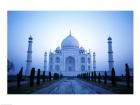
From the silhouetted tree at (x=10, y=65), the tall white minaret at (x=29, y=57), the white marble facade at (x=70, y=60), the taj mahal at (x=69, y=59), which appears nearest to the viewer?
the silhouetted tree at (x=10, y=65)

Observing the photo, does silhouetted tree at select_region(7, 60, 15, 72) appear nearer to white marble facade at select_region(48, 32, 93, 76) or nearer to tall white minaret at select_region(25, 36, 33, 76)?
tall white minaret at select_region(25, 36, 33, 76)

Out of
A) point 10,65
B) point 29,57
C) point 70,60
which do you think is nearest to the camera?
point 10,65

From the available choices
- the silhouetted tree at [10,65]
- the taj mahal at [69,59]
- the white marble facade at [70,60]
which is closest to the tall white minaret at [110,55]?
the taj mahal at [69,59]

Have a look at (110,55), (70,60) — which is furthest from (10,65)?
(70,60)

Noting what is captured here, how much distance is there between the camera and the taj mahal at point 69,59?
7.89 metres


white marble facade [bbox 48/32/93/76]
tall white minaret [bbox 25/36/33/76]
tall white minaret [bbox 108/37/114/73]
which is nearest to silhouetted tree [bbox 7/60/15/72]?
tall white minaret [bbox 25/36/33/76]

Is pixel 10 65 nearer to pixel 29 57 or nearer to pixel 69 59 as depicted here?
pixel 29 57

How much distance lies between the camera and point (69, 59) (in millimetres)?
14031

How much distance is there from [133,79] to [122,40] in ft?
3.67

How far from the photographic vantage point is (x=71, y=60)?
14094 millimetres

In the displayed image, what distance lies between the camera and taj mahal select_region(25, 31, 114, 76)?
7891mm

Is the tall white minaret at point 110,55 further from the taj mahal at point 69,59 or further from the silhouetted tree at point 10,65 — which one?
the silhouetted tree at point 10,65
